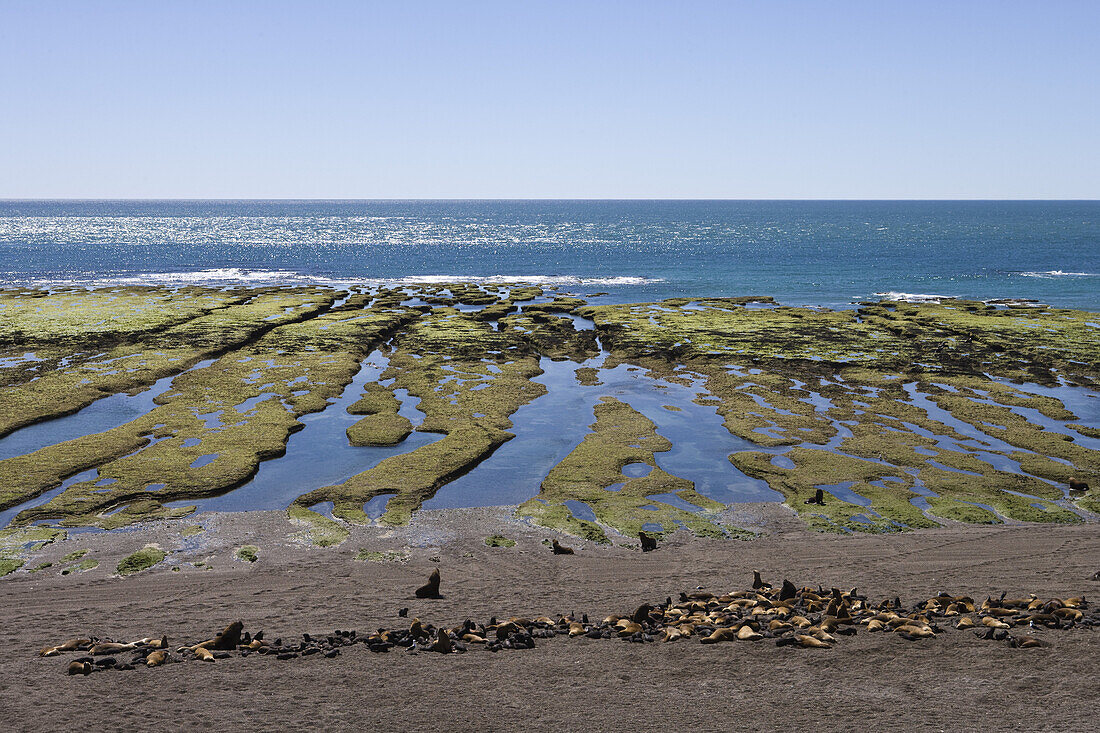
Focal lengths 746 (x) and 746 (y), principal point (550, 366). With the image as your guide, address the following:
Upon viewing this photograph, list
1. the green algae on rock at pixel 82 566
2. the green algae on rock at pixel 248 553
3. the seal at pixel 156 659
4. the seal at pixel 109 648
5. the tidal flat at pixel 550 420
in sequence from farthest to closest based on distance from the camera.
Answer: the tidal flat at pixel 550 420 → the green algae on rock at pixel 248 553 → the green algae on rock at pixel 82 566 → the seal at pixel 109 648 → the seal at pixel 156 659

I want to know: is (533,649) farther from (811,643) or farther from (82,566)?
(82,566)

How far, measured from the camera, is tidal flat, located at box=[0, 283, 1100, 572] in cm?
3045

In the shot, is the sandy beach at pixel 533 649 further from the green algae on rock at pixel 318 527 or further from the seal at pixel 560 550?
the green algae on rock at pixel 318 527

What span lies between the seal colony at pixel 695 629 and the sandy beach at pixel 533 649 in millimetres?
373

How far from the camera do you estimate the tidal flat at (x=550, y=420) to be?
3045 centimetres

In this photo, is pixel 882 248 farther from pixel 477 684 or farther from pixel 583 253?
Answer: pixel 477 684

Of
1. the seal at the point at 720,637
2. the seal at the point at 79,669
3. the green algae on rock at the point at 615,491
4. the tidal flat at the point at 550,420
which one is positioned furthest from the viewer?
the tidal flat at the point at 550,420

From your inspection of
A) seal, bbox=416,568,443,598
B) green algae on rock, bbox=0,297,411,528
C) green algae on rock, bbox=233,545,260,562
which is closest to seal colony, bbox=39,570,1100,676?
seal, bbox=416,568,443,598

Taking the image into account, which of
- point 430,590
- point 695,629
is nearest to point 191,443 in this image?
point 430,590

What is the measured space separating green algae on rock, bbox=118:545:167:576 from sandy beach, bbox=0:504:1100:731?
34 centimetres

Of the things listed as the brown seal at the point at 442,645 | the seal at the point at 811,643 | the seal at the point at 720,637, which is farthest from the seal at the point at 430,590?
the seal at the point at 811,643

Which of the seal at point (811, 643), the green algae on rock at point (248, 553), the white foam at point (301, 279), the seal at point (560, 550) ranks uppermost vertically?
the white foam at point (301, 279)

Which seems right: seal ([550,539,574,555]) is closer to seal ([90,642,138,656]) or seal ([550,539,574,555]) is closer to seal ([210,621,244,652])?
seal ([210,621,244,652])

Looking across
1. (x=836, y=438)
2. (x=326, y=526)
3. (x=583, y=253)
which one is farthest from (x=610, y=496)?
(x=583, y=253)
